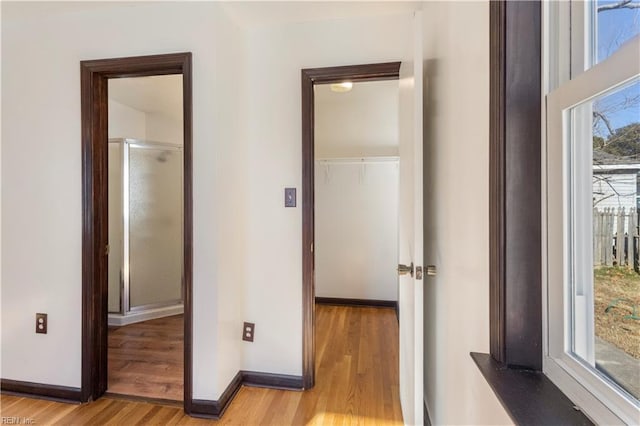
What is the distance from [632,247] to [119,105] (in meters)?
4.17

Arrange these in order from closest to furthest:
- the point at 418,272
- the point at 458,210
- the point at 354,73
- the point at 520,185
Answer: the point at 520,185 < the point at 458,210 < the point at 418,272 < the point at 354,73


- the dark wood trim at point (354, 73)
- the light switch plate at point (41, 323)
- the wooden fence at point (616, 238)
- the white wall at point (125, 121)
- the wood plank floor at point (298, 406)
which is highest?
the white wall at point (125, 121)

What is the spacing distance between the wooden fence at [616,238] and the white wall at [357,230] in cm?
278

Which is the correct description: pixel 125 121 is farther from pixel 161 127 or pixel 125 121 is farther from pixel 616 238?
pixel 616 238

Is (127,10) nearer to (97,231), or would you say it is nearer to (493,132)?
(97,231)

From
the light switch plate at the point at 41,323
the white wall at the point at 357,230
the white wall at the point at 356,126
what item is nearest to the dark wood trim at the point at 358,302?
the white wall at the point at 357,230

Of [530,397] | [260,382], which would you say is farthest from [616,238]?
[260,382]

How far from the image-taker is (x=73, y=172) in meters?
1.79

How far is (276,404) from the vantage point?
5.77 ft

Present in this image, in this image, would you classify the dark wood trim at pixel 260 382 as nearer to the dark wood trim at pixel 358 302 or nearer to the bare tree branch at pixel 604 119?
the dark wood trim at pixel 358 302

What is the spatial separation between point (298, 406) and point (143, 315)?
7.02 ft

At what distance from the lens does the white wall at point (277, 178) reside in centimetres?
192

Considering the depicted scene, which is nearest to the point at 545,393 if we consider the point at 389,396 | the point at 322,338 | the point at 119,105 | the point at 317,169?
the point at 389,396

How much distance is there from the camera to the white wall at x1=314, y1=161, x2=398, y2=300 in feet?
11.2
